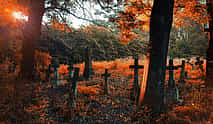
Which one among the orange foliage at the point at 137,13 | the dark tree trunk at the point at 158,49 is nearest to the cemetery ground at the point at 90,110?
the dark tree trunk at the point at 158,49

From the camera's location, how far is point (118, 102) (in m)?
6.82

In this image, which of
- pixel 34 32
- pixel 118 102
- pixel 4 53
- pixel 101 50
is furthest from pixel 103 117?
pixel 101 50

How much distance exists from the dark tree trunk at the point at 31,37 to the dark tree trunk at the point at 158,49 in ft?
24.0

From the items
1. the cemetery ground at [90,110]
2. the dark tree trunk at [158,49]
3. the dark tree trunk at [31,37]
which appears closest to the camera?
the cemetery ground at [90,110]

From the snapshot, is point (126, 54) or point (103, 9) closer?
point (103, 9)

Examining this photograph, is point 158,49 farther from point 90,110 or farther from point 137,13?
point 137,13

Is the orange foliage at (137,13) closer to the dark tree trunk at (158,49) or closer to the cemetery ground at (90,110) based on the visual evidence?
the dark tree trunk at (158,49)

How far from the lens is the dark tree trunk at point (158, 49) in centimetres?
532

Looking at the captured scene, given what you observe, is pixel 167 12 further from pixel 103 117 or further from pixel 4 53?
pixel 4 53

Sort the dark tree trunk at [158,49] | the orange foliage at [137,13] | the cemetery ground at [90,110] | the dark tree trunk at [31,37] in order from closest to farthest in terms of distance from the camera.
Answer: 1. the cemetery ground at [90,110]
2. the dark tree trunk at [158,49]
3. the orange foliage at [137,13]
4. the dark tree trunk at [31,37]

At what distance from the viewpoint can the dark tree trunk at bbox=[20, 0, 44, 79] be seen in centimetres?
958

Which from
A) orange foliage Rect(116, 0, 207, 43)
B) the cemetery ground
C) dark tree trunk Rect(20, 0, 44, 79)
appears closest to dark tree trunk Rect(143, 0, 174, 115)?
the cemetery ground

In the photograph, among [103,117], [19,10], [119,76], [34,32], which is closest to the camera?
[103,117]

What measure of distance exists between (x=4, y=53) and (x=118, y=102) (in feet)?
36.0
